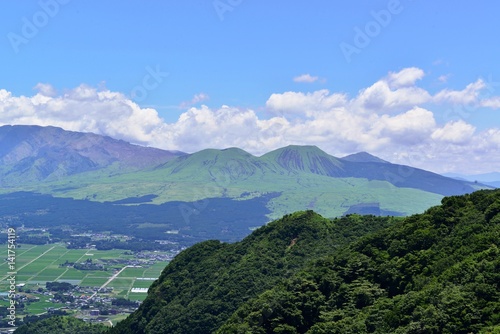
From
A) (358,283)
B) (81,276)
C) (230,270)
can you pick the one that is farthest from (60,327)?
(81,276)

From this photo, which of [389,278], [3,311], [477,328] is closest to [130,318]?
[389,278]

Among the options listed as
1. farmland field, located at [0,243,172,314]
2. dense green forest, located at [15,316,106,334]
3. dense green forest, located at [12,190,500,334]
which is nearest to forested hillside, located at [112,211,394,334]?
dense green forest, located at [12,190,500,334]

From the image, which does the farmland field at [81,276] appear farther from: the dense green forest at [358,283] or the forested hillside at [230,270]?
the dense green forest at [358,283]

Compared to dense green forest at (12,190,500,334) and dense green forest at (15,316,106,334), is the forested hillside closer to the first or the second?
Answer: dense green forest at (12,190,500,334)

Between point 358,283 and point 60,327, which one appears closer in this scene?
point 358,283

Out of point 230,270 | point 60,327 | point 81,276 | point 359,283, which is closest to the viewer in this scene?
point 359,283

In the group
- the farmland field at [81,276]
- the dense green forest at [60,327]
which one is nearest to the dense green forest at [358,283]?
the dense green forest at [60,327]

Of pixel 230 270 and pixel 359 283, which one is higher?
pixel 359 283

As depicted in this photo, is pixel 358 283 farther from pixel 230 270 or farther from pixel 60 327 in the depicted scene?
pixel 60 327

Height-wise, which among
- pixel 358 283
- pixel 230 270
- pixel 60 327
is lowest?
pixel 60 327

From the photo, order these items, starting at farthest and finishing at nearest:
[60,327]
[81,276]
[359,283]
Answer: [81,276]
[60,327]
[359,283]
